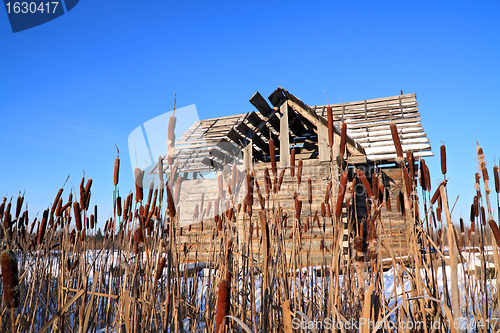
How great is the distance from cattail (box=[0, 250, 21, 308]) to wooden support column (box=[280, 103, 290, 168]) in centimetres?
675

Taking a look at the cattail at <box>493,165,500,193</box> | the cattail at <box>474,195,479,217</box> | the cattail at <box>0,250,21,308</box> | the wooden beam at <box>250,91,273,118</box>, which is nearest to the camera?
the cattail at <box>0,250,21,308</box>

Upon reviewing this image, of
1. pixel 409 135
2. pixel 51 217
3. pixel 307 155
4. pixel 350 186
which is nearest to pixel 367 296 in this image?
pixel 350 186

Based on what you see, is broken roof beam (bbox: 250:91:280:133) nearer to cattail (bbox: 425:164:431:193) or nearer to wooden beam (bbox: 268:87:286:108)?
wooden beam (bbox: 268:87:286:108)

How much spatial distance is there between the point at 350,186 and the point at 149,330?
4.35 ft

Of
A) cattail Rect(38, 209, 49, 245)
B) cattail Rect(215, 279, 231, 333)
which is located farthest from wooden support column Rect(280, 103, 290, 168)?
cattail Rect(215, 279, 231, 333)

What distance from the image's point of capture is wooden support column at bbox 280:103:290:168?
7477 mm

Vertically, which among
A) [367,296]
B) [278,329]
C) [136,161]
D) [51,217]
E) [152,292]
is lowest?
[278,329]

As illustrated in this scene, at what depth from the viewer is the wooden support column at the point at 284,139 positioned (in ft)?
24.5

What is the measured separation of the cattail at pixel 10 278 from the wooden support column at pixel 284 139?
6.75m

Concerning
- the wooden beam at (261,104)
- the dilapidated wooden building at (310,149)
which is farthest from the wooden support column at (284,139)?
the wooden beam at (261,104)

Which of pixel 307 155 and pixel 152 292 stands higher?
pixel 307 155

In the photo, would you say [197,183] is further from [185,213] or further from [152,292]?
[152,292]

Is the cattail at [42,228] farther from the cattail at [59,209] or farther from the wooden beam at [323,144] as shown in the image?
the wooden beam at [323,144]

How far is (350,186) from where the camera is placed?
1749mm
